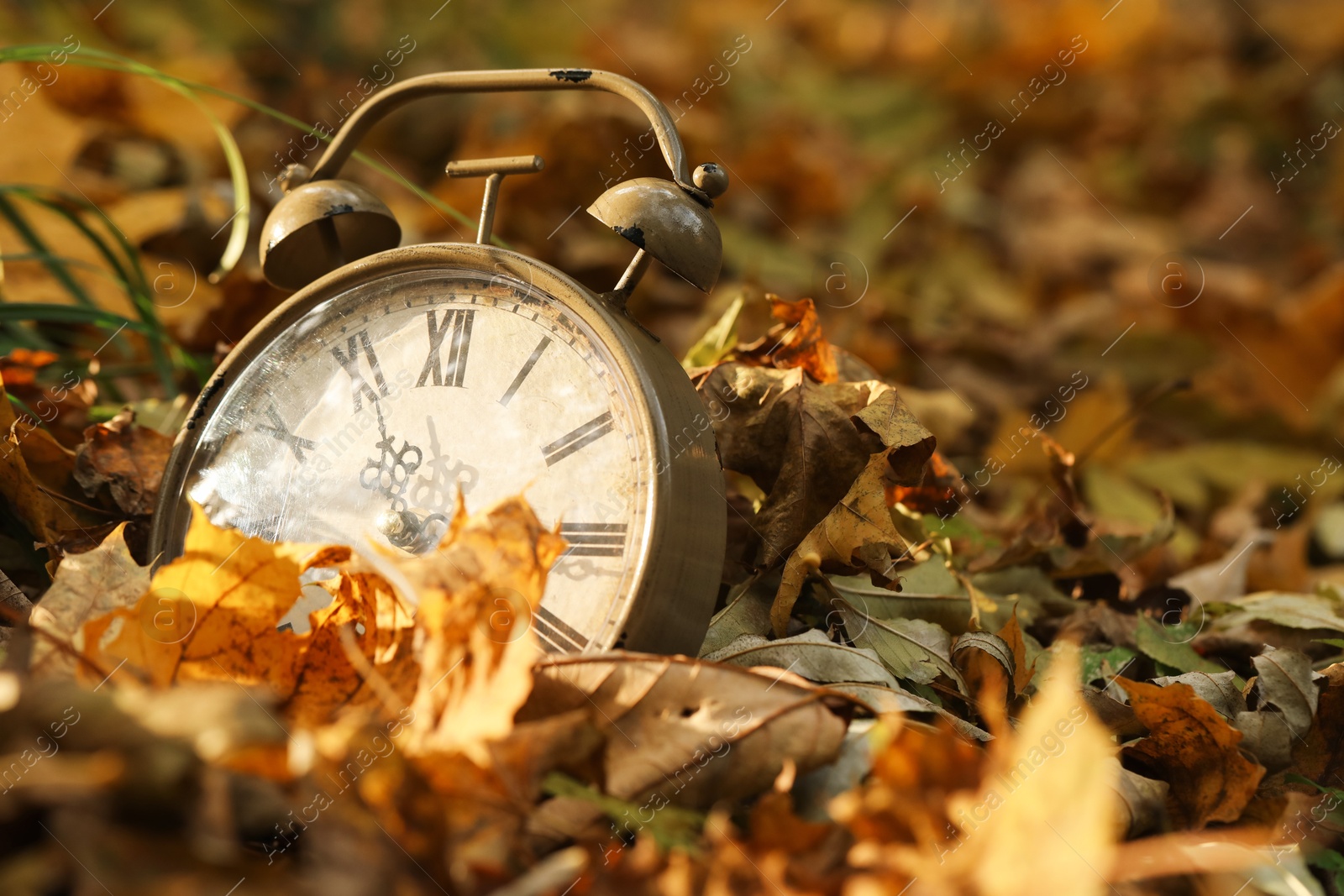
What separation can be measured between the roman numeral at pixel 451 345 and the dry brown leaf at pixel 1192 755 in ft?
2.86

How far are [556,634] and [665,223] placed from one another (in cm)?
48

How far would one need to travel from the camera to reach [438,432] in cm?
120

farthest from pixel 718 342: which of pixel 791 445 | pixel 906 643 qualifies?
pixel 906 643

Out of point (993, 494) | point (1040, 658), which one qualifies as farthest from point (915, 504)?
point (993, 494)

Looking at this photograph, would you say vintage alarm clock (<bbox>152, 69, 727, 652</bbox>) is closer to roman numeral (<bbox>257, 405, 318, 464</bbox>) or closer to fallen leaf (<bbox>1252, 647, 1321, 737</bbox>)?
roman numeral (<bbox>257, 405, 318, 464</bbox>)

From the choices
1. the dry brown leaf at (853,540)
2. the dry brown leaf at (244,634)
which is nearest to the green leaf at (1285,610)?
the dry brown leaf at (853,540)

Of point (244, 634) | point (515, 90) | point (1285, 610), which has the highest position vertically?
point (515, 90)

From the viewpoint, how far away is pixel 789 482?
4.27 feet

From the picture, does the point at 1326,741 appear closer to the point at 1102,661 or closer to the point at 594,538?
the point at 1102,661

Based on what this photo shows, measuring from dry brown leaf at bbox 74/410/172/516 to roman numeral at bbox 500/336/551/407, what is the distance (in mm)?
552

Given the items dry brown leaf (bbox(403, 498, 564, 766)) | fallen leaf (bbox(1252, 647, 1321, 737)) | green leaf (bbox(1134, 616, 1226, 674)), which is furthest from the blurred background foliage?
dry brown leaf (bbox(403, 498, 564, 766))

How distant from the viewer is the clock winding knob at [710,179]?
46.1 inches

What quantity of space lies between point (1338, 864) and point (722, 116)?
4.37 metres

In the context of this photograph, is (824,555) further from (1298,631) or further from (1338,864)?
(1298,631)
